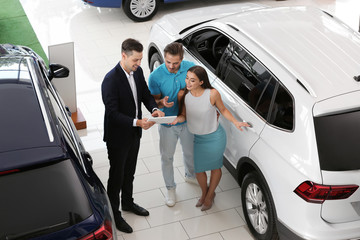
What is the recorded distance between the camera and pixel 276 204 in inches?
185

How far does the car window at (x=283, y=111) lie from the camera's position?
4.62 m

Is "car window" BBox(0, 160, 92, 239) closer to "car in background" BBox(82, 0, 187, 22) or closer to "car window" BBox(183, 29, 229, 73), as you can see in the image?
"car window" BBox(183, 29, 229, 73)

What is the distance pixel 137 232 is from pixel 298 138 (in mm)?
1849

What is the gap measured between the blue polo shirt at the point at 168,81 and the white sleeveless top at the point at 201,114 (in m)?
0.17

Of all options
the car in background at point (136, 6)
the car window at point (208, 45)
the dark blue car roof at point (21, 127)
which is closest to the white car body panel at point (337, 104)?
the car window at point (208, 45)

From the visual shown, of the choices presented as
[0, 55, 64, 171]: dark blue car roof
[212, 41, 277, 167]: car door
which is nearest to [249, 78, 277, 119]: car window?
[212, 41, 277, 167]: car door

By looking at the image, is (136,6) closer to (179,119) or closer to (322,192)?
(179,119)

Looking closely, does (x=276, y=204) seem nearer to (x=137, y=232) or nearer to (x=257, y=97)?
(x=257, y=97)

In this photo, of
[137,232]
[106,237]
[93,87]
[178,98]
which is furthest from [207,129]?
[93,87]

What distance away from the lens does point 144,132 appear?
703 cm

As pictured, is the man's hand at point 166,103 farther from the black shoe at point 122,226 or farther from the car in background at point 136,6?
the car in background at point 136,6

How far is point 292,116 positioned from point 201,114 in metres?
0.89

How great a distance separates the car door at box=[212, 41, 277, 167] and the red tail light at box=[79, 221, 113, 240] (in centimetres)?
174

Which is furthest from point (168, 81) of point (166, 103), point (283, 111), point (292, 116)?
point (292, 116)
